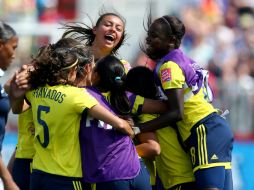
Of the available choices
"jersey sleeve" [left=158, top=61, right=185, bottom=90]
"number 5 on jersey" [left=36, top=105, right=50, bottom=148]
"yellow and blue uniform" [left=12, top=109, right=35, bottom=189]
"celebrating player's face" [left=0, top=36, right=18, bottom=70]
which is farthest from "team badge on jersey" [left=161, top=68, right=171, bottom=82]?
"celebrating player's face" [left=0, top=36, right=18, bottom=70]

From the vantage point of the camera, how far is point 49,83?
7.17m

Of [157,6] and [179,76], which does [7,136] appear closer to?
[157,6]

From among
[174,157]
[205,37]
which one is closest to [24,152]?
[174,157]

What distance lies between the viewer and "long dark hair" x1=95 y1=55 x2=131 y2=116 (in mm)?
7230

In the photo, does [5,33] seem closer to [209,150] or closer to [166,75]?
[166,75]

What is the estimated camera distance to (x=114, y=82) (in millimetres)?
7230

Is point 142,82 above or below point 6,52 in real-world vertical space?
below

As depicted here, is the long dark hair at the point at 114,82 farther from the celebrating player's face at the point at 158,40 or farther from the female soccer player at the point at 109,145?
the celebrating player's face at the point at 158,40

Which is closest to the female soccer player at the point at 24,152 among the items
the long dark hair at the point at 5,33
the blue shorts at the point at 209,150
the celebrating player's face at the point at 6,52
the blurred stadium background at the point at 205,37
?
the celebrating player's face at the point at 6,52

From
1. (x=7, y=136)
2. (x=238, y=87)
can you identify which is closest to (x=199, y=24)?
(x=238, y=87)

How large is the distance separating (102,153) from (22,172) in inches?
53.1

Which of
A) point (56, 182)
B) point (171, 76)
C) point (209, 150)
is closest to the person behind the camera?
point (56, 182)

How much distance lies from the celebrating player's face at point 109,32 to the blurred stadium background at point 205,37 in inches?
233

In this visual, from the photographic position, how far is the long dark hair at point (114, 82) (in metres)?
7.23
